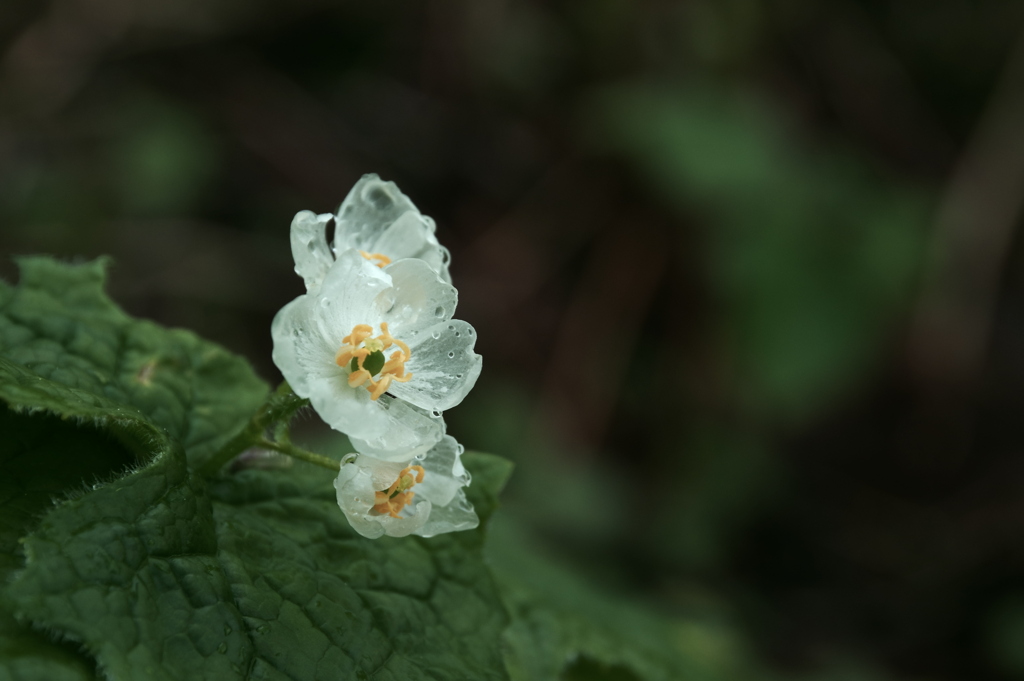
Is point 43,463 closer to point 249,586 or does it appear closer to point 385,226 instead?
point 249,586

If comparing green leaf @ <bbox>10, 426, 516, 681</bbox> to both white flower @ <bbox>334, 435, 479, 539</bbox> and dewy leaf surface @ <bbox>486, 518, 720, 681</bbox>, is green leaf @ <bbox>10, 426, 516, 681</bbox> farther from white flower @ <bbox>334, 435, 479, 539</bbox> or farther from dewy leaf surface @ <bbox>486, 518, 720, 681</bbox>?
dewy leaf surface @ <bbox>486, 518, 720, 681</bbox>

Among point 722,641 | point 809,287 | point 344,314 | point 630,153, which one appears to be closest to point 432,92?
point 630,153

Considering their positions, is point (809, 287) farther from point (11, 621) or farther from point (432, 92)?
point (11, 621)

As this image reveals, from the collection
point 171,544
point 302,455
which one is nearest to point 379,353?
point 302,455

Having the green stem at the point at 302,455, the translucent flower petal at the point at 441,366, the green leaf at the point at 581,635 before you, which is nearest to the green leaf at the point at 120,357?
the green stem at the point at 302,455

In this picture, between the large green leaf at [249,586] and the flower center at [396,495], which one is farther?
the flower center at [396,495]

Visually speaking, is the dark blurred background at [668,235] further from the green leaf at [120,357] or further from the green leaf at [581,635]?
the green leaf at [120,357]
